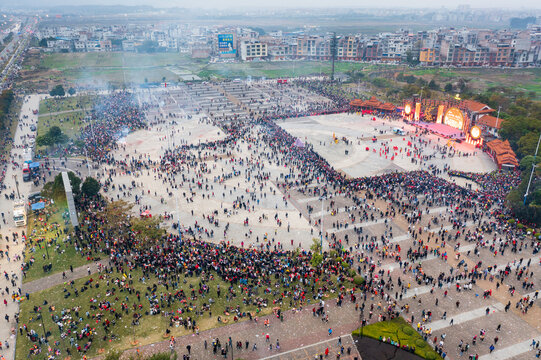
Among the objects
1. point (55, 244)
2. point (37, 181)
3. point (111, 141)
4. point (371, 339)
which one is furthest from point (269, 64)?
point (371, 339)

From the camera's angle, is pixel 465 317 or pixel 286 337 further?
pixel 465 317

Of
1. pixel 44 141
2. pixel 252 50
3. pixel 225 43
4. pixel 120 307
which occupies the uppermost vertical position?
pixel 225 43

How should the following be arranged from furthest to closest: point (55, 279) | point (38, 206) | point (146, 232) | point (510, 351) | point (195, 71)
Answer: point (195, 71) → point (38, 206) → point (146, 232) → point (55, 279) → point (510, 351)

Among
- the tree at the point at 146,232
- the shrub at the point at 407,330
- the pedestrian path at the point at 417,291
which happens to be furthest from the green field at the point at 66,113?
the shrub at the point at 407,330

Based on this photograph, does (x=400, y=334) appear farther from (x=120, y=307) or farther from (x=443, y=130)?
(x=443, y=130)

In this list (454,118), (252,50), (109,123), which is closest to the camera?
(454,118)

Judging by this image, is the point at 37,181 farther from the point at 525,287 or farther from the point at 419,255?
the point at 525,287

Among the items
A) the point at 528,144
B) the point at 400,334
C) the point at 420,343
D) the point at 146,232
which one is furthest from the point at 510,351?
the point at 528,144
